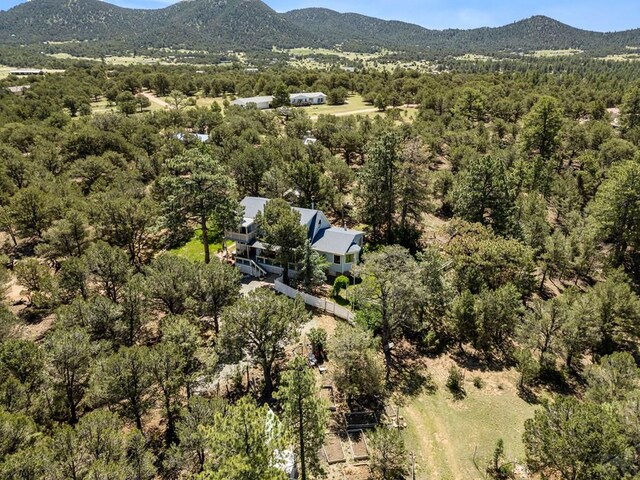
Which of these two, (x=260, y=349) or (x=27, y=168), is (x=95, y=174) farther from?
(x=260, y=349)

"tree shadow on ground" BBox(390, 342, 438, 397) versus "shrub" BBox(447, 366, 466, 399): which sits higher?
"shrub" BBox(447, 366, 466, 399)

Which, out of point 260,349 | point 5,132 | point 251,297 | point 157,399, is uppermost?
point 5,132

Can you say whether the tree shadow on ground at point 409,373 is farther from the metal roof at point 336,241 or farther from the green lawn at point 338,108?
the green lawn at point 338,108

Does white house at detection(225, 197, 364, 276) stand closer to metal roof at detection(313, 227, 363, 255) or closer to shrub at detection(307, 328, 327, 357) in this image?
metal roof at detection(313, 227, 363, 255)

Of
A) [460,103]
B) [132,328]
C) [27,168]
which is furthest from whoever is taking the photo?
[460,103]

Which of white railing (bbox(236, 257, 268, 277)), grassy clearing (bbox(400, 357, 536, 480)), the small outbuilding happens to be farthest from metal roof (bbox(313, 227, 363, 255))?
the small outbuilding

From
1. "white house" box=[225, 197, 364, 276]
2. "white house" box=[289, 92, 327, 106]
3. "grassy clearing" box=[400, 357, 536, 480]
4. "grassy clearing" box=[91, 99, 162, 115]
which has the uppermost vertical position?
"white house" box=[289, 92, 327, 106]

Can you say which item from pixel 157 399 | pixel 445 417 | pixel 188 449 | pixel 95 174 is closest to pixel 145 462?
pixel 188 449
